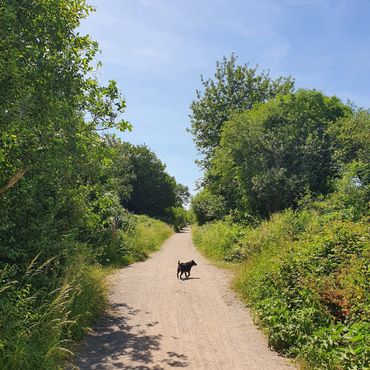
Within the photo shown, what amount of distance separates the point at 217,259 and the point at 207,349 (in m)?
12.1

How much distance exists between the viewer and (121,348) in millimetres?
6766

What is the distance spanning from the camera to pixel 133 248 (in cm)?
1894

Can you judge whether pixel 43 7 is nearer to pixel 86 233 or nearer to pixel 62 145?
pixel 62 145

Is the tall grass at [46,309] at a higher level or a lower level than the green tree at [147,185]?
lower

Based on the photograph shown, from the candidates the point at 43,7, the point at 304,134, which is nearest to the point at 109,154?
the point at 43,7

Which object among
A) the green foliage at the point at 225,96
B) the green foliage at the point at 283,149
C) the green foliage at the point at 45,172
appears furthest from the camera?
the green foliage at the point at 225,96

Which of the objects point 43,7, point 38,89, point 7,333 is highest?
point 43,7

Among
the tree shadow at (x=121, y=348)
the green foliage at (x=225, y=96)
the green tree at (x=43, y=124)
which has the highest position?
the green foliage at (x=225, y=96)

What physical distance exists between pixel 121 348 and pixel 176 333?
4.23 feet

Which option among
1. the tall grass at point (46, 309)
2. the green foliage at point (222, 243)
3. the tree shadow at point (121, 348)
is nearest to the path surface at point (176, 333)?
the tree shadow at point (121, 348)

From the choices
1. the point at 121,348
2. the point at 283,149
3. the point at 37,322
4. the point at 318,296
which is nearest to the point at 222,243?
the point at 283,149

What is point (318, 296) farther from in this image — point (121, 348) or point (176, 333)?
point (121, 348)

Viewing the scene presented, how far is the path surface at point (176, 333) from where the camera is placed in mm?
6184

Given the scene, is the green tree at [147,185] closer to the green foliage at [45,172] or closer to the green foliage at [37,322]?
the green foliage at [45,172]
